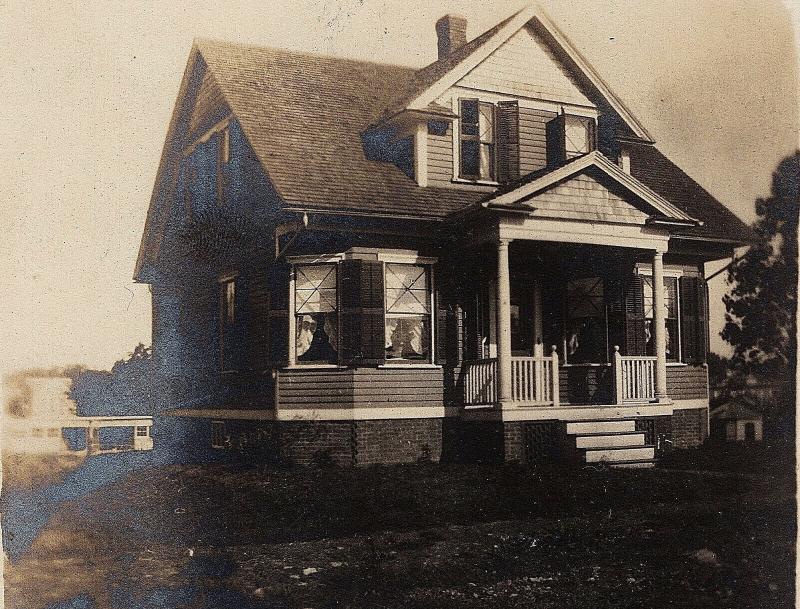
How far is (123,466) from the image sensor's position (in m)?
11.5

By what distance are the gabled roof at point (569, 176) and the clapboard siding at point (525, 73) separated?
2178mm

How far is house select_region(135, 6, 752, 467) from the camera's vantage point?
13773mm

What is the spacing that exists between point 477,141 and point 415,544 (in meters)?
8.48

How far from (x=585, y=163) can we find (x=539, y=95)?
8.57ft

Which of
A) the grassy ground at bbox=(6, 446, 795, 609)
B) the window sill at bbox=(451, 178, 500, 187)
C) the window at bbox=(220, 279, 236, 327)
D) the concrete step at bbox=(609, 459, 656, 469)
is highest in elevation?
the window sill at bbox=(451, 178, 500, 187)

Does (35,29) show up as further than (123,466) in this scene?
Result: No

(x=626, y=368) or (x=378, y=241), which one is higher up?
(x=378, y=241)

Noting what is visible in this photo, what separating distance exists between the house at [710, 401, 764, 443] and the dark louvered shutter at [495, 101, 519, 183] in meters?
5.84

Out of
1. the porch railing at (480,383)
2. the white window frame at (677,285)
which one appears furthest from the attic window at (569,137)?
the porch railing at (480,383)

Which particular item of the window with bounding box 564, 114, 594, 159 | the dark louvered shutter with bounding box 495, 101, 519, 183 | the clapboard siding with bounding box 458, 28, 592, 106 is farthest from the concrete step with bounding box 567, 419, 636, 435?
the clapboard siding with bounding box 458, 28, 592, 106

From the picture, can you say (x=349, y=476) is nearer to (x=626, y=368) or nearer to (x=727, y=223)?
(x=626, y=368)

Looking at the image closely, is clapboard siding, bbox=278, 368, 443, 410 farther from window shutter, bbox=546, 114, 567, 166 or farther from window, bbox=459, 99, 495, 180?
window shutter, bbox=546, 114, 567, 166

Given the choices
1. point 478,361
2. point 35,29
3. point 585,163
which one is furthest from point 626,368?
point 35,29

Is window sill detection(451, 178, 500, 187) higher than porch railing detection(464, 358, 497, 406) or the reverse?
higher
